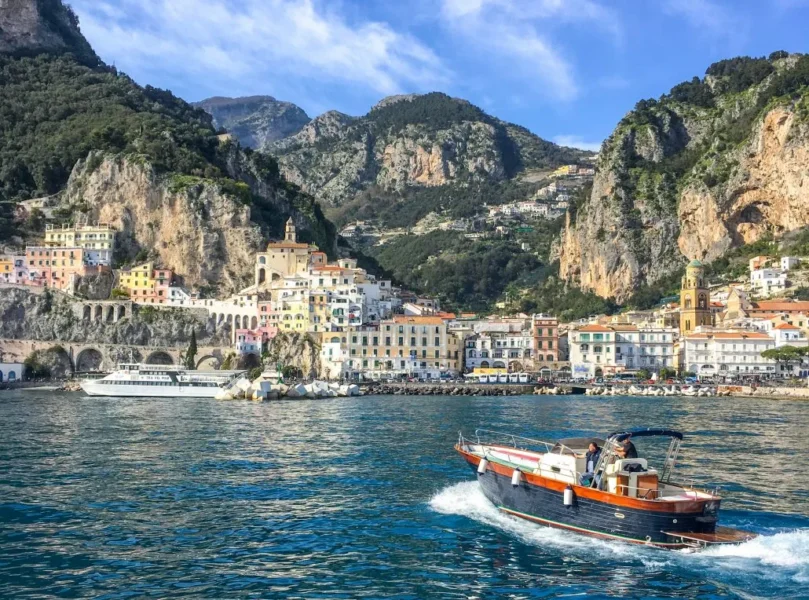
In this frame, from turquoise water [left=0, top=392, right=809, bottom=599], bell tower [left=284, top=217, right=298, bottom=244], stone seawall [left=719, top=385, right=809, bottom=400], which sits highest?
bell tower [left=284, top=217, right=298, bottom=244]

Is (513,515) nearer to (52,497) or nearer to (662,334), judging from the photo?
(52,497)

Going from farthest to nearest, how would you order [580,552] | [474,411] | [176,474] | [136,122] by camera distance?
1. [136,122]
2. [474,411]
3. [176,474]
4. [580,552]

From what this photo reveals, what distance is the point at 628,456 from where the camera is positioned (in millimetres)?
20953

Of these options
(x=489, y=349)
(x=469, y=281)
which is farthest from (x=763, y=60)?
(x=489, y=349)

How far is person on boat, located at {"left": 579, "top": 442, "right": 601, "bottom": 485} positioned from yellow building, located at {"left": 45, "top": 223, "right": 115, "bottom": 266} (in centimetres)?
9425

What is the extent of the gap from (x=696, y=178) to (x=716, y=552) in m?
129

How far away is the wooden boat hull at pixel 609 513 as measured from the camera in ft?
62.5

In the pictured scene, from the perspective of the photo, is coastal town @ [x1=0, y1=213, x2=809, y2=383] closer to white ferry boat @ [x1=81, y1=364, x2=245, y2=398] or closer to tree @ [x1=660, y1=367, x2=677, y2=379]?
tree @ [x1=660, y1=367, x2=677, y2=379]

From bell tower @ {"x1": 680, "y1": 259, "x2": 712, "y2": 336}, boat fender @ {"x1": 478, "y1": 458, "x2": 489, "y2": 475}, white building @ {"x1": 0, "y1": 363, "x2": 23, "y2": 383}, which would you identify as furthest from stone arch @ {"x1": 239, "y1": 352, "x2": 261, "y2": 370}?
boat fender @ {"x1": 478, "y1": 458, "x2": 489, "y2": 475}

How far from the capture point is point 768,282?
114938 millimetres

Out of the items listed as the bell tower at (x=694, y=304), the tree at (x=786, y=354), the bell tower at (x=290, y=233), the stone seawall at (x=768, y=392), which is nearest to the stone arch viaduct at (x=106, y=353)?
the bell tower at (x=290, y=233)

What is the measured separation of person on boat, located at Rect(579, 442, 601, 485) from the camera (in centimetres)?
2106

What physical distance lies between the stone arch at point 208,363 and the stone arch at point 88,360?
1112 centimetres

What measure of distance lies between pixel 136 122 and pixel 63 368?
142ft
